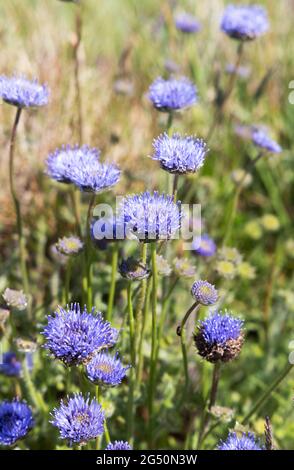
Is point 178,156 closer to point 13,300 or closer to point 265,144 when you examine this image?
point 13,300

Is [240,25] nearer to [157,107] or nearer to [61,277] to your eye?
[157,107]

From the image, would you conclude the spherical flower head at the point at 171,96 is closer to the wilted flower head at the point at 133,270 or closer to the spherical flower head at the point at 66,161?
the spherical flower head at the point at 66,161

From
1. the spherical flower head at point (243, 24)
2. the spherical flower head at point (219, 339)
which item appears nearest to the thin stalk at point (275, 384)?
the spherical flower head at point (219, 339)

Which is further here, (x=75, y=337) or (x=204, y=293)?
(x=204, y=293)

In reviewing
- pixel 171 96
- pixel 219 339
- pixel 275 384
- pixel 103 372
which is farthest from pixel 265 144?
pixel 103 372

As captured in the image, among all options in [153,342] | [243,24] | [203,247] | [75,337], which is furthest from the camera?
[243,24]
